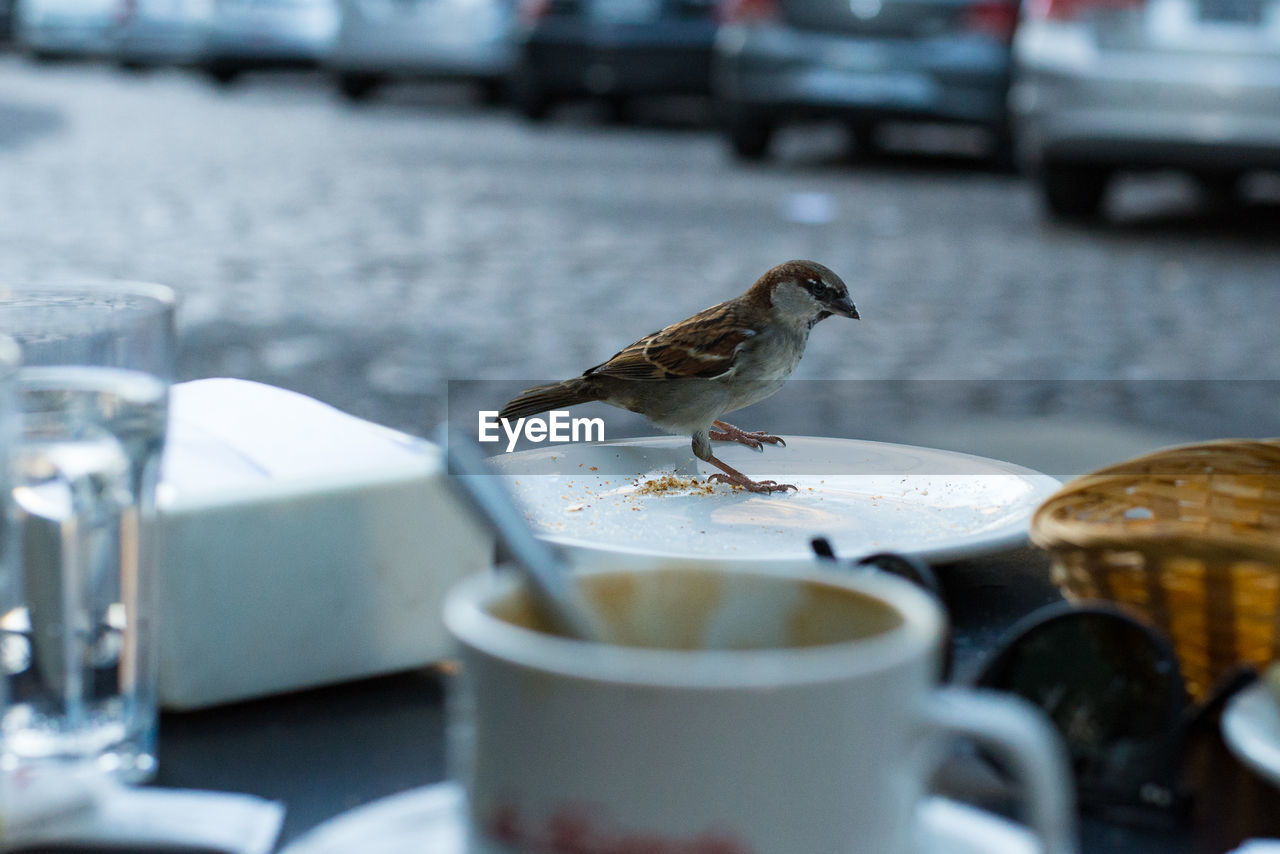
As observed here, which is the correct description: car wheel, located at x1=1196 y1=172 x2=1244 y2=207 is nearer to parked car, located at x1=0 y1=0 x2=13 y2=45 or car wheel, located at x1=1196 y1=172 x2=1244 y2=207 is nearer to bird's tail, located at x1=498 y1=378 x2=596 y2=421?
bird's tail, located at x1=498 y1=378 x2=596 y2=421

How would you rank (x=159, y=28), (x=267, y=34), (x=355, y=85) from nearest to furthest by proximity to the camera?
(x=355, y=85), (x=267, y=34), (x=159, y=28)

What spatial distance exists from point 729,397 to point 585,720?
82cm

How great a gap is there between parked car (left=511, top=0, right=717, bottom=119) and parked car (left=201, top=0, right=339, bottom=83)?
4324 mm

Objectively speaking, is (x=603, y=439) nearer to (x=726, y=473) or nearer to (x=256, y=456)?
(x=726, y=473)

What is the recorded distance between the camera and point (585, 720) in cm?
57

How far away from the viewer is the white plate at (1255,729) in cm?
75

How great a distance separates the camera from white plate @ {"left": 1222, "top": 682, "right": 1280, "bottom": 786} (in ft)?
2.45

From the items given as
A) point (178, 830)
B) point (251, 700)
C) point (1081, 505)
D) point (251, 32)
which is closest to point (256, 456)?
point (251, 700)

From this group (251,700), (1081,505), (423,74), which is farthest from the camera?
(423,74)

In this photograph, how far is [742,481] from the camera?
4.07ft

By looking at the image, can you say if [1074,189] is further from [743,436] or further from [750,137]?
[743,436]

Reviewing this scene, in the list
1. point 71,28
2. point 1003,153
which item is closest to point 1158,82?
point 1003,153

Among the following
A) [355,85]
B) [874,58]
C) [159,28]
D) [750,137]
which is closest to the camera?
[874,58]

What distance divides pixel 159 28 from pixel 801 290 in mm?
17989
